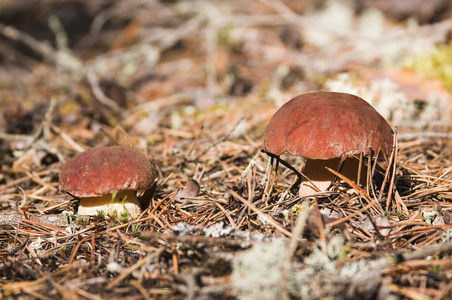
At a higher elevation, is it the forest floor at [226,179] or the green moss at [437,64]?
the green moss at [437,64]

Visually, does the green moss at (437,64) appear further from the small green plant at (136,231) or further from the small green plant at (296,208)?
the small green plant at (136,231)

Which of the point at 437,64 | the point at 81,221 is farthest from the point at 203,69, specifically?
the point at 81,221

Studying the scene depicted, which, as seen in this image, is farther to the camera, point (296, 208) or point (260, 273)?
point (296, 208)

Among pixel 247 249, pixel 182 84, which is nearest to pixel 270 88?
pixel 182 84

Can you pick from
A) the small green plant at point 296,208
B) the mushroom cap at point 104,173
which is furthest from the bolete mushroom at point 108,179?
the small green plant at point 296,208

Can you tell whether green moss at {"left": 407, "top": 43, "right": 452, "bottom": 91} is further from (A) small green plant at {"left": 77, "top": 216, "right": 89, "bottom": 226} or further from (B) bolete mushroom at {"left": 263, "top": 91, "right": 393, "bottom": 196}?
(A) small green plant at {"left": 77, "top": 216, "right": 89, "bottom": 226}

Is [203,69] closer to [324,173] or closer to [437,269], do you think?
[324,173]

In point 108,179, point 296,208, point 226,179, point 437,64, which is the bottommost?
point 226,179
